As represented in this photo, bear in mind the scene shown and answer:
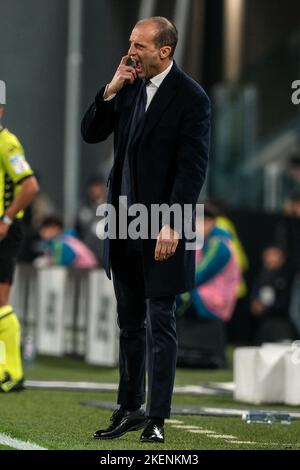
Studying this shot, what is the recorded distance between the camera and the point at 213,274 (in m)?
13.6

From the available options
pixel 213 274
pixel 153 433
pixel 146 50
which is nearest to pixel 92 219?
pixel 213 274

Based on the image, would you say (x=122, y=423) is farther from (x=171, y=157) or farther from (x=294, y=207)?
(x=294, y=207)

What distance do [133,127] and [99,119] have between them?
0.19m

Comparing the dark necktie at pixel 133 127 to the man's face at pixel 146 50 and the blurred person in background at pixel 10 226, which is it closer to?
the man's face at pixel 146 50

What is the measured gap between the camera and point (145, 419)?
7.32 metres

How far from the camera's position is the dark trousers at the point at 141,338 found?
696cm

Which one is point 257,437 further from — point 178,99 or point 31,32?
point 31,32

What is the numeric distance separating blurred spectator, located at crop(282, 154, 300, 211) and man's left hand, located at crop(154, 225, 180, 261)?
29.7 ft

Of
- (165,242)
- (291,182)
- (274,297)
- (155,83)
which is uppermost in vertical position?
(155,83)

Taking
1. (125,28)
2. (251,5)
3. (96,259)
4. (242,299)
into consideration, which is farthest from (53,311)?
(251,5)

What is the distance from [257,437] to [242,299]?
30.2 feet

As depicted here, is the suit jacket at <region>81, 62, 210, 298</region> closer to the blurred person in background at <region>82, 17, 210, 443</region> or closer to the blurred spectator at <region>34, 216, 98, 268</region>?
the blurred person in background at <region>82, 17, 210, 443</region>

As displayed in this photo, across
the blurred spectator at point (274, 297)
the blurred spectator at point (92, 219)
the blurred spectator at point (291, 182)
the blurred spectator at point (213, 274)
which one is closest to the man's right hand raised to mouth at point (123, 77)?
the blurred spectator at point (213, 274)

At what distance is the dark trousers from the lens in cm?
696
